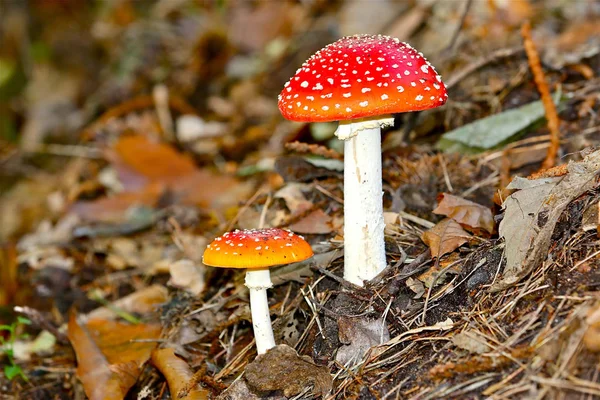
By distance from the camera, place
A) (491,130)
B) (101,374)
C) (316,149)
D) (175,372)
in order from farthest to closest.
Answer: (491,130)
(316,149)
(101,374)
(175,372)

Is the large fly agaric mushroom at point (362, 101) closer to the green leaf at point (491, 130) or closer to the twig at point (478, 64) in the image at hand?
the green leaf at point (491, 130)

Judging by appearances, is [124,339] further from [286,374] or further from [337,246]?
[337,246]

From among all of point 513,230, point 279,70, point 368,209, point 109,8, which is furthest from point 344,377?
point 109,8

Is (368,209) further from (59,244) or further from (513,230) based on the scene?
(59,244)

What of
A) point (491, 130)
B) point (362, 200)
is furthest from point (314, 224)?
point (491, 130)

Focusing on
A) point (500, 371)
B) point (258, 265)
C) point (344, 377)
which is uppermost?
point (258, 265)

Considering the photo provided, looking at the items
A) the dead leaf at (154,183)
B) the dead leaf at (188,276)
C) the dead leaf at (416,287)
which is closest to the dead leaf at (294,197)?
the dead leaf at (188,276)

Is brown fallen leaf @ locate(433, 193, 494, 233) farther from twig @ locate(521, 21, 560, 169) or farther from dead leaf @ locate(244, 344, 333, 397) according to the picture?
dead leaf @ locate(244, 344, 333, 397)
